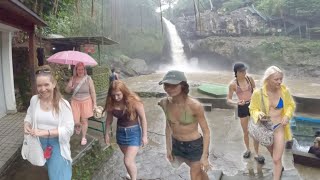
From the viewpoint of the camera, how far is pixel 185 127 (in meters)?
3.08

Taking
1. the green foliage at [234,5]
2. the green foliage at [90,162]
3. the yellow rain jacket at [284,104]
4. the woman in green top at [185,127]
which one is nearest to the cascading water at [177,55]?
the green foliage at [234,5]

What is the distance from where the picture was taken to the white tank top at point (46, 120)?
111 inches

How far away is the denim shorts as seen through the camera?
3674 mm

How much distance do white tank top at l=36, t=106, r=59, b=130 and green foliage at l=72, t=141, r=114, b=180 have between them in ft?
6.37

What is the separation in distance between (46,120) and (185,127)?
1.34 m

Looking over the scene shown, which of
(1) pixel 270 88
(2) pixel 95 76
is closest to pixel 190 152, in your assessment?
(1) pixel 270 88

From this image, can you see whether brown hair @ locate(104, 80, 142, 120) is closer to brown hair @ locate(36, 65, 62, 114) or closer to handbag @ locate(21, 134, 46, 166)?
brown hair @ locate(36, 65, 62, 114)

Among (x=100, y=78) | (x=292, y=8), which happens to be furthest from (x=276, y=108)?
(x=292, y=8)

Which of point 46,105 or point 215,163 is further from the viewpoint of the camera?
point 215,163

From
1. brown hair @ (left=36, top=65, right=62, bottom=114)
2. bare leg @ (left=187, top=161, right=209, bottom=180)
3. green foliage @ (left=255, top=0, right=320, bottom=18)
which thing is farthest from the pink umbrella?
green foliage @ (left=255, top=0, right=320, bottom=18)

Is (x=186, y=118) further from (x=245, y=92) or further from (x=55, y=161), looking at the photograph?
(x=245, y=92)

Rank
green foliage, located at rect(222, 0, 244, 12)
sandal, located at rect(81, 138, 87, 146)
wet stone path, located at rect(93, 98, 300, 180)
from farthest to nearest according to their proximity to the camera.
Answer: green foliage, located at rect(222, 0, 244, 12) < sandal, located at rect(81, 138, 87, 146) < wet stone path, located at rect(93, 98, 300, 180)

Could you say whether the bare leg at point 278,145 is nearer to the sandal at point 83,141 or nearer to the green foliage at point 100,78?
the sandal at point 83,141

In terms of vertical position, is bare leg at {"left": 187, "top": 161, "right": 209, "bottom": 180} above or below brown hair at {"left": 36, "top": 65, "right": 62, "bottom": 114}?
below
